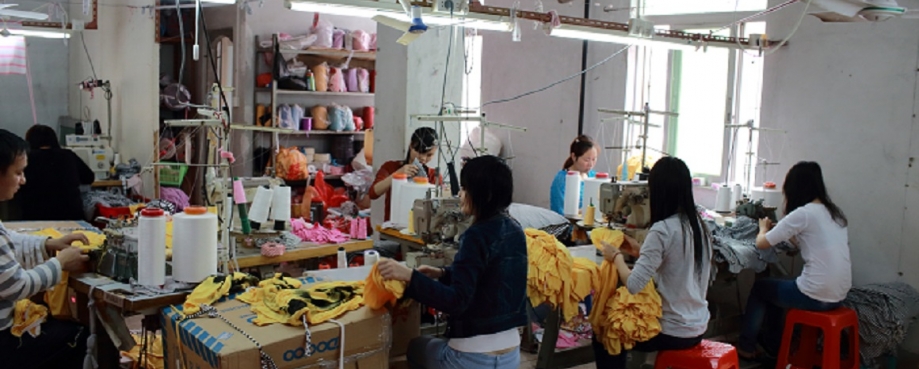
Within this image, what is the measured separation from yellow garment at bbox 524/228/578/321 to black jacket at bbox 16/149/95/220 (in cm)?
356

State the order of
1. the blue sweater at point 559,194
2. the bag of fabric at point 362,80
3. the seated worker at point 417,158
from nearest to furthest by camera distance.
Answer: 1. the seated worker at point 417,158
2. the blue sweater at point 559,194
3. the bag of fabric at point 362,80

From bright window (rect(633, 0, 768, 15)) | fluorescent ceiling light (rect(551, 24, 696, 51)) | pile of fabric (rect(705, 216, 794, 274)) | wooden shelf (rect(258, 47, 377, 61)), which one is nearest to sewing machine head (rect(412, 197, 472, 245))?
fluorescent ceiling light (rect(551, 24, 696, 51))

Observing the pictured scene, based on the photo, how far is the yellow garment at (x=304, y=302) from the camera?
2.40 meters

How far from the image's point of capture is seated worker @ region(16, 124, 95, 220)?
5125mm

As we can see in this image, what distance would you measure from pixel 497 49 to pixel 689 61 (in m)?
1.86

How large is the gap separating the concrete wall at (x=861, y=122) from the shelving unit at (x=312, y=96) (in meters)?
4.45

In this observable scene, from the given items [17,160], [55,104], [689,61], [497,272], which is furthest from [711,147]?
[55,104]

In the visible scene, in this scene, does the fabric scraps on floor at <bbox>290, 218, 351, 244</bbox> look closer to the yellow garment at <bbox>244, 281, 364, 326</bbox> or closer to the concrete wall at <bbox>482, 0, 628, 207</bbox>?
the yellow garment at <bbox>244, 281, 364, 326</bbox>

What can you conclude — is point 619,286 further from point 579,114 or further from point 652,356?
point 579,114

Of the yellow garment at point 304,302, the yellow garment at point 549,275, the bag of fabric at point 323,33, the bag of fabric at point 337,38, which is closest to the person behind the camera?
the yellow garment at point 304,302

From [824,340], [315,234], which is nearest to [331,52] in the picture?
[315,234]

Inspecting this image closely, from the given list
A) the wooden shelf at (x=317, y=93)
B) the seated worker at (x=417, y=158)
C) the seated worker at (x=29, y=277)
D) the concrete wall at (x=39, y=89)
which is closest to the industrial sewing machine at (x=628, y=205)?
the seated worker at (x=417, y=158)

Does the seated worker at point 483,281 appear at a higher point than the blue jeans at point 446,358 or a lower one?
higher

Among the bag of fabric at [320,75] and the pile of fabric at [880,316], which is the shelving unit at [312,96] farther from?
the pile of fabric at [880,316]
